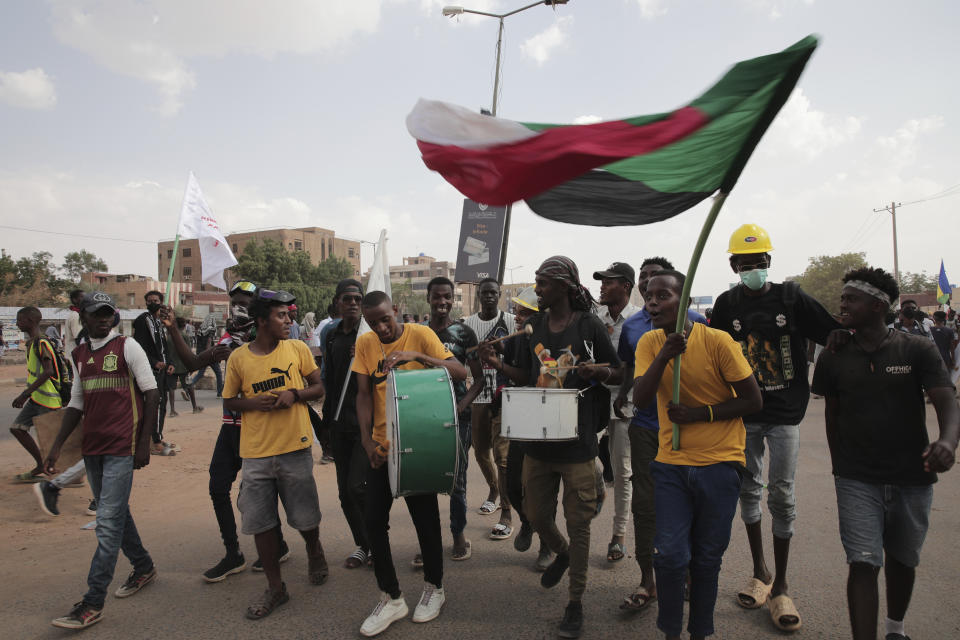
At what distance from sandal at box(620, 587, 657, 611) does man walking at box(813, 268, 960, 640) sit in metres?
1.17

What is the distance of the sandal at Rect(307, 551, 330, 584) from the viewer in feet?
14.7

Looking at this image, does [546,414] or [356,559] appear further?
[356,559]

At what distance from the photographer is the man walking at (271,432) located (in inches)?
163

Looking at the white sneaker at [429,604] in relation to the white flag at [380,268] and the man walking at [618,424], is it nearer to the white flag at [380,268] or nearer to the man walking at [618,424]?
the man walking at [618,424]

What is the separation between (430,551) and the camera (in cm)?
396

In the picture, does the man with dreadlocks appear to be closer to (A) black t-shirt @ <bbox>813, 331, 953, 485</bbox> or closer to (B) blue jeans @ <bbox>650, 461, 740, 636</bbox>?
(B) blue jeans @ <bbox>650, 461, 740, 636</bbox>

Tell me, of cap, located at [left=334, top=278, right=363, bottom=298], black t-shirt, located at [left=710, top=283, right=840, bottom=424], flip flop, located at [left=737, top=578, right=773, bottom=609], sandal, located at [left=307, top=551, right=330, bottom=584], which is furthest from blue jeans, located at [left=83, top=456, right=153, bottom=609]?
black t-shirt, located at [left=710, top=283, right=840, bottom=424]

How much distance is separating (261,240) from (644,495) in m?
96.3

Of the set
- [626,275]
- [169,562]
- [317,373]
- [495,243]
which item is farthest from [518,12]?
[169,562]

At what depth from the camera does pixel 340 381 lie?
4.95 metres

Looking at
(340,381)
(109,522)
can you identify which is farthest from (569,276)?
(109,522)

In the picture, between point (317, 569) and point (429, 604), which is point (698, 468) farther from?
point (317, 569)

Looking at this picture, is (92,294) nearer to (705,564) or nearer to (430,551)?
(430,551)

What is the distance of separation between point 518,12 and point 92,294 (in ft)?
41.4
